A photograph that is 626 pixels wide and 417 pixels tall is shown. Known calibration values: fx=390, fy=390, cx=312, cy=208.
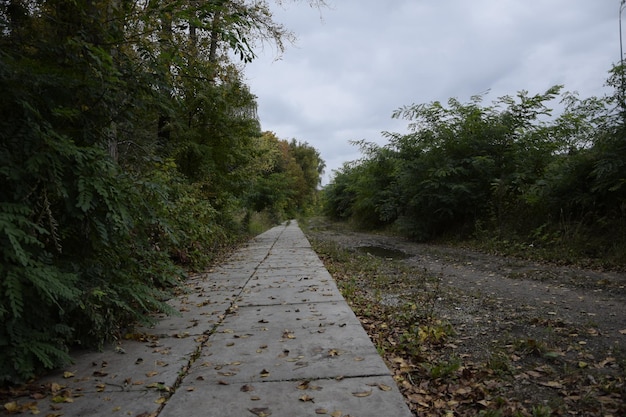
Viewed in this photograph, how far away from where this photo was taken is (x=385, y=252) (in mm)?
10805

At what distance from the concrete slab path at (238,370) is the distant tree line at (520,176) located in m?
6.30

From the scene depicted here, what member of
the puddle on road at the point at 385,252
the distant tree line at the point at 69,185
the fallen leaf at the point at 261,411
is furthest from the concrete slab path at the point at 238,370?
→ the puddle on road at the point at 385,252

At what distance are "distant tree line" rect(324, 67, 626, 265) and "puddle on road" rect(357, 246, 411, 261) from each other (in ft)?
7.43

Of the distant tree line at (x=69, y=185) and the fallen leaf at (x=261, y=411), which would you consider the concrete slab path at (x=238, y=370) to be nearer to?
the fallen leaf at (x=261, y=411)

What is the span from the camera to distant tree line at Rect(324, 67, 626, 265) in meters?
7.52

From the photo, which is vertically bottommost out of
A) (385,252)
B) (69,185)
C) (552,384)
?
(552,384)

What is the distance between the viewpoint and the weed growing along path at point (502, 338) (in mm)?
2346

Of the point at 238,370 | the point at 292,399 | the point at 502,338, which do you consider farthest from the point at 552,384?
the point at 238,370

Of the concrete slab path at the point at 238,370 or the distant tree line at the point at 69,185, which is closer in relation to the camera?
the concrete slab path at the point at 238,370

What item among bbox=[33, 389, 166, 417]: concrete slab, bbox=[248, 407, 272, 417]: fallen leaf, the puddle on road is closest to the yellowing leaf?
bbox=[33, 389, 166, 417]: concrete slab

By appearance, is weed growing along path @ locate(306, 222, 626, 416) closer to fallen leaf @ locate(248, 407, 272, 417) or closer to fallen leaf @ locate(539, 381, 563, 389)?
fallen leaf @ locate(539, 381, 563, 389)

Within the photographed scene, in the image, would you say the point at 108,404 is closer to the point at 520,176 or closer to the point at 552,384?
the point at 552,384

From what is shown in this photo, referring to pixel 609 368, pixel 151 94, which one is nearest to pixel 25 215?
pixel 151 94

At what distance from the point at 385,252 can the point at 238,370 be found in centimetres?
857
